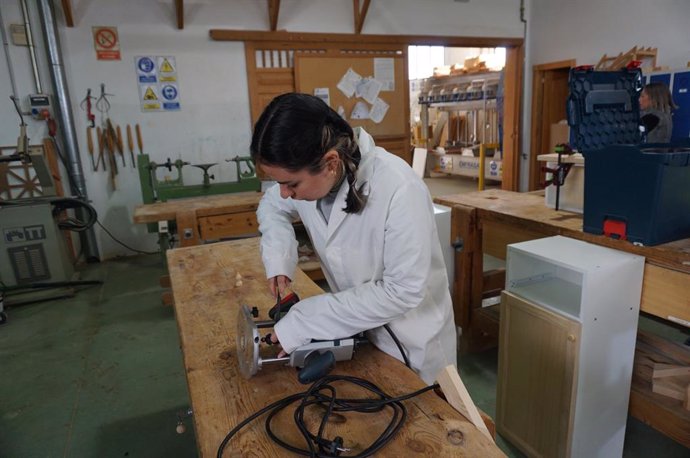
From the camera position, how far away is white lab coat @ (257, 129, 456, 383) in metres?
0.95

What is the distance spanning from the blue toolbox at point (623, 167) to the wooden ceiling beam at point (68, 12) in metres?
4.03

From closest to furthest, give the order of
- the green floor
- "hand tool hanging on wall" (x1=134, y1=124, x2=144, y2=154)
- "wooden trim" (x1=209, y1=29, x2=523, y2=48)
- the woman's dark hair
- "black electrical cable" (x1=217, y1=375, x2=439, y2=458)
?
"black electrical cable" (x1=217, y1=375, x2=439, y2=458) → the woman's dark hair → the green floor → "hand tool hanging on wall" (x1=134, y1=124, x2=144, y2=154) → "wooden trim" (x1=209, y1=29, x2=523, y2=48)

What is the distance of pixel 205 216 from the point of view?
308 centimetres

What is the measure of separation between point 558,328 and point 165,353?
2.14 m

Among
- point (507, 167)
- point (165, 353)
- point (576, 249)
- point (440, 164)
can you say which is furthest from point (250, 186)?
point (440, 164)

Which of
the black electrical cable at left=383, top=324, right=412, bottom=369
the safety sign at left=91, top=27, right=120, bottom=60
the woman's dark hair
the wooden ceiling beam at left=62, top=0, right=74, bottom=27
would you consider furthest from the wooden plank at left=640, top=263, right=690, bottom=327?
the wooden ceiling beam at left=62, top=0, right=74, bottom=27

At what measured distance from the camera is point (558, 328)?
4.81 ft

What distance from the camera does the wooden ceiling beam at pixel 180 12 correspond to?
3.99m

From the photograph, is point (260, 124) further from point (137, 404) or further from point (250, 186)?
point (250, 186)

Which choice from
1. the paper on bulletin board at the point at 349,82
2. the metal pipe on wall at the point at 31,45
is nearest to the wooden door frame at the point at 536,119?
the paper on bulletin board at the point at 349,82

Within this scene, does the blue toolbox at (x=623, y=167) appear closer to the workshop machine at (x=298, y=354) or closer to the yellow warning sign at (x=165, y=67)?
the workshop machine at (x=298, y=354)

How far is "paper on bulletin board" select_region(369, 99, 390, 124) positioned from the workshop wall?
766mm

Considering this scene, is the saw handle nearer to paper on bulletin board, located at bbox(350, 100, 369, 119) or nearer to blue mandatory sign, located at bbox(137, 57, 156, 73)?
blue mandatory sign, located at bbox(137, 57, 156, 73)

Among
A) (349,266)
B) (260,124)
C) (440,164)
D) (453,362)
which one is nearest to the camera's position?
(260,124)
